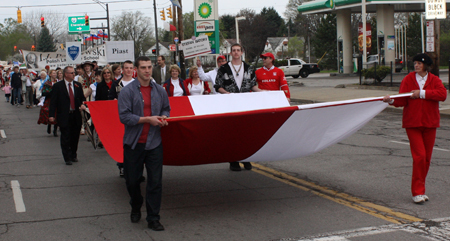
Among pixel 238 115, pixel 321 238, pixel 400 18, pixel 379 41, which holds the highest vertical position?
pixel 400 18

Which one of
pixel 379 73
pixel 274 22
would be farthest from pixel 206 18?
pixel 274 22

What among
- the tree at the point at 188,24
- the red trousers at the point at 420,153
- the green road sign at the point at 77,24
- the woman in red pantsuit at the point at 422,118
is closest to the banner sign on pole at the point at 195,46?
the woman in red pantsuit at the point at 422,118

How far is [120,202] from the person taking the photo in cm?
638

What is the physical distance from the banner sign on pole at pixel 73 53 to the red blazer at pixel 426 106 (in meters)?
19.6

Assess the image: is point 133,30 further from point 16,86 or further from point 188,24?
point 16,86

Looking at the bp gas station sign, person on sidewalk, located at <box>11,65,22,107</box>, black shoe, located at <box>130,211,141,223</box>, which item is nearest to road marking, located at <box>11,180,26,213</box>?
black shoe, located at <box>130,211,141,223</box>

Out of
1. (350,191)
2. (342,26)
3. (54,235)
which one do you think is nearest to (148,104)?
(54,235)

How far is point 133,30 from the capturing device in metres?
100

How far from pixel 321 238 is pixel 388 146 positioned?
597cm

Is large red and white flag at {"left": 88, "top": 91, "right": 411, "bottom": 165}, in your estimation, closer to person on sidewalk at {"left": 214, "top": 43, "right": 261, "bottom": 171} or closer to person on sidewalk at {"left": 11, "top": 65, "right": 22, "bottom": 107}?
person on sidewalk at {"left": 214, "top": 43, "right": 261, "bottom": 171}

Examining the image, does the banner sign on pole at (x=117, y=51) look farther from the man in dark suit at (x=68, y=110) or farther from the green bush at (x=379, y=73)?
the man in dark suit at (x=68, y=110)

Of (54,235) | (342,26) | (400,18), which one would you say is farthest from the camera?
(400,18)

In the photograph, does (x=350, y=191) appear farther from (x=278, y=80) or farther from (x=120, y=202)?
(x=120, y=202)

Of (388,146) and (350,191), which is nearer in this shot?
(350,191)
